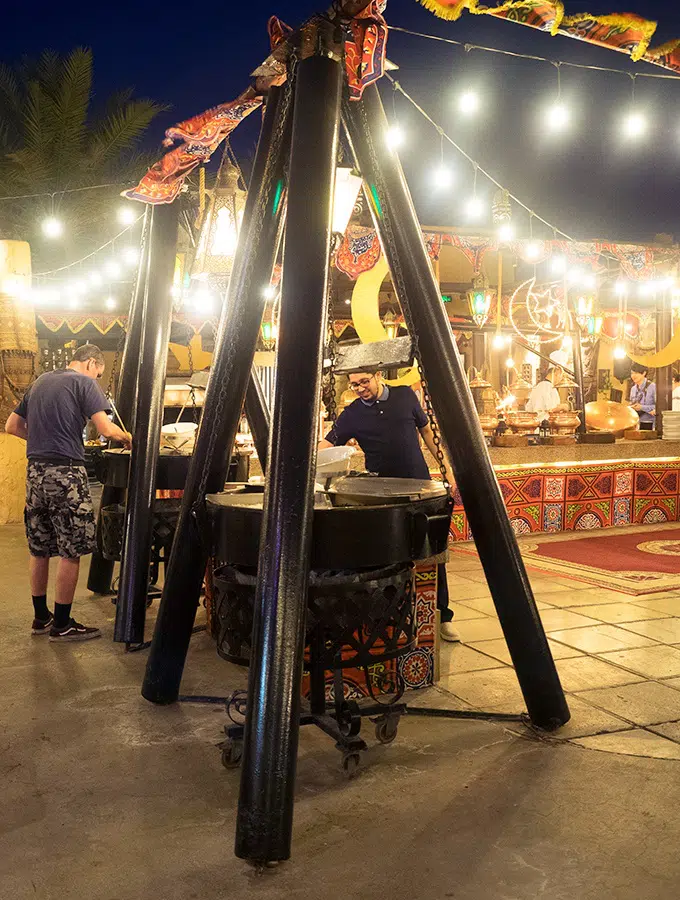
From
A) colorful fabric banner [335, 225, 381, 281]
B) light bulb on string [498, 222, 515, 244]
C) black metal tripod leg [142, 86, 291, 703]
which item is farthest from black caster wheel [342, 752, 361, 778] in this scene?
light bulb on string [498, 222, 515, 244]

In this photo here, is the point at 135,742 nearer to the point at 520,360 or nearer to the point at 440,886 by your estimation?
the point at 440,886

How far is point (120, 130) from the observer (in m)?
17.1

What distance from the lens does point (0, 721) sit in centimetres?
445

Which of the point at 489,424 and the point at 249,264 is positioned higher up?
the point at 249,264

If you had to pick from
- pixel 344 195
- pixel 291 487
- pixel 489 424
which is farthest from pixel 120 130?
pixel 291 487

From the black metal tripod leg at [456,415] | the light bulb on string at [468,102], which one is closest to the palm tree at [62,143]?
the light bulb on string at [468,102]

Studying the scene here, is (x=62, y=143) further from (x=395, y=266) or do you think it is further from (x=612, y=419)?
(x=395, y=266)

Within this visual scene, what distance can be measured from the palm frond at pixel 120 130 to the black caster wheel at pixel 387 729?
15475 millimetres

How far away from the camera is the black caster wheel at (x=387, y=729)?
4164 mm

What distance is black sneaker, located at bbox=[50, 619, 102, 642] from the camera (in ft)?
19.9

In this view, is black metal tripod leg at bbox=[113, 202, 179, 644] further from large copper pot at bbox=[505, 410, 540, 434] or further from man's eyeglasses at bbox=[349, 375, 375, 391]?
large copper pot at bbox=[505, 410, 540, 434]

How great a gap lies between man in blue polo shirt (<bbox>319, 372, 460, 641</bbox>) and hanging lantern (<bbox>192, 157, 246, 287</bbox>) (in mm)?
2095

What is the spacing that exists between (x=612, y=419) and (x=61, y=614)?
31.3 feet

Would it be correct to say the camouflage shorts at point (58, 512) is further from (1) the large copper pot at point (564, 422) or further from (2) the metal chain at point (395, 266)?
(1) the large copper pot at point (564, 422)
